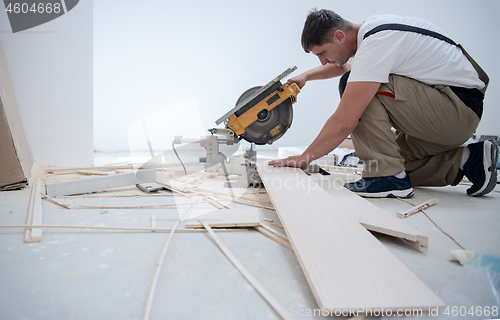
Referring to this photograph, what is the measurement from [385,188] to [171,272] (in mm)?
1297

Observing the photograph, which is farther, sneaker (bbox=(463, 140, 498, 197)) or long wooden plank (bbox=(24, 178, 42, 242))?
sneaker (bbox=(463, 140, 498, 197))

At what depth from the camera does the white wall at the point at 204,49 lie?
4.10 meters

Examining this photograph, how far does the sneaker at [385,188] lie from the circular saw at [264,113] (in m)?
0.87

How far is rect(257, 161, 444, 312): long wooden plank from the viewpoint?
557mm

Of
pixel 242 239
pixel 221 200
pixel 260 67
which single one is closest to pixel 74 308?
pixel 242 239

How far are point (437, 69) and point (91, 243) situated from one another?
179cm

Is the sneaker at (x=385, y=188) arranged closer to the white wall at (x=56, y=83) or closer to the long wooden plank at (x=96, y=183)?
the long wooden plank at (x=96, y=183)

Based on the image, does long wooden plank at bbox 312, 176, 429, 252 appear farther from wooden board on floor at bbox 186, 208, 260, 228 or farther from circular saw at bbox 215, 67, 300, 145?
circular saw at bbox 215, 67, 300, 145

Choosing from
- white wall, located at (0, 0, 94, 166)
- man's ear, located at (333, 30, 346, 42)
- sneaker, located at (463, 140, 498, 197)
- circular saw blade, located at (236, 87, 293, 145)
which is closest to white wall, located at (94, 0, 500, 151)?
white wall, located at (0, 0, 94, 166)

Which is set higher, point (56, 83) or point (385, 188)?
point (56, 83)

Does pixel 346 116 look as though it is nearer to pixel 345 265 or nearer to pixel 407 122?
pixel 407 122

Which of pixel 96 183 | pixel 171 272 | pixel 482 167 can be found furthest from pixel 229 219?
pixel 482 167

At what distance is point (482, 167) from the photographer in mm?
1647

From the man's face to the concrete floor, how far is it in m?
1.05
